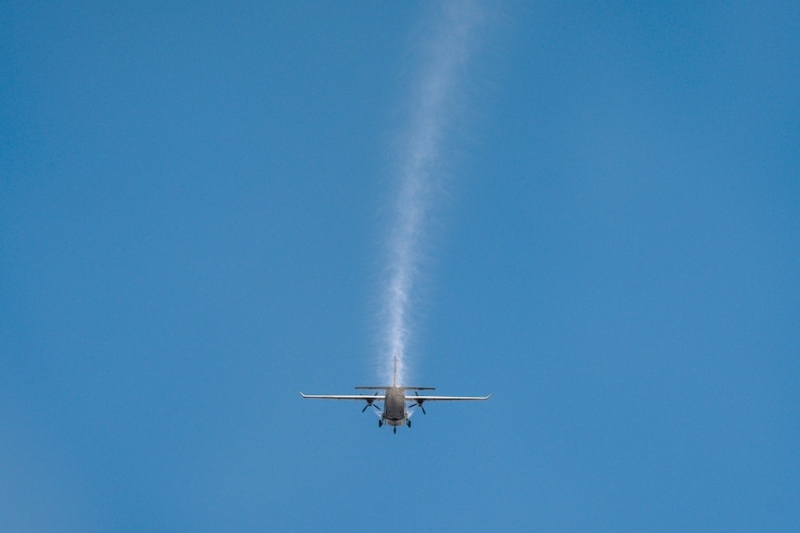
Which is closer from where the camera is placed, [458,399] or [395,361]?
[395,361]

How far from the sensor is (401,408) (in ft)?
268

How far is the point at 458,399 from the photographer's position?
8719 centimetres

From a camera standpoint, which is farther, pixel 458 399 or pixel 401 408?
pixel 458 399

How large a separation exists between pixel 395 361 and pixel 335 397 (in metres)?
13.3

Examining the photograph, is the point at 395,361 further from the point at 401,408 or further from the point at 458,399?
the point at 458,399

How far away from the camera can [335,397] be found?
88312mm

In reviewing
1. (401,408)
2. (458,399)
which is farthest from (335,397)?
(458,399)

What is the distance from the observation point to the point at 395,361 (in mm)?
79812

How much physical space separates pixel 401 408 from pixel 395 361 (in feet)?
21.2

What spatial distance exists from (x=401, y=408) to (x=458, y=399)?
372 inches

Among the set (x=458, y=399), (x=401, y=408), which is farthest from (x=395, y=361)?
(x=458, y=399)

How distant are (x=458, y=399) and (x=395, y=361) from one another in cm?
1275

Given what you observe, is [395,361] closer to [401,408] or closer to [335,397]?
[401,408]

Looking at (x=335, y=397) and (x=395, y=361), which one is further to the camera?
(x=335, y=397)
